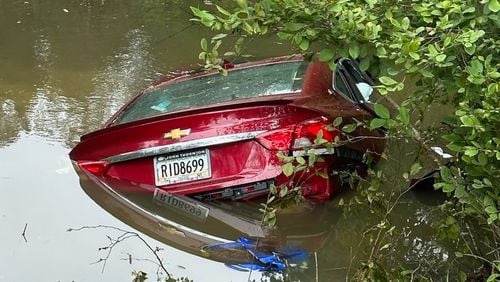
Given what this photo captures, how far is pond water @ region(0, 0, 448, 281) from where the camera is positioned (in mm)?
4352

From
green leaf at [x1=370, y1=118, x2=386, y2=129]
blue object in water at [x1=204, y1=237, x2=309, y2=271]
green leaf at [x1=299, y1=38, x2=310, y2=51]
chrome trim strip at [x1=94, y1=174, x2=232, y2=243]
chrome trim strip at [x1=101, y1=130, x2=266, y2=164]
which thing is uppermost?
green leaf at [x1=299, y1=38, x2=310, y2=51]

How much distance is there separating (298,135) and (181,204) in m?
1.10

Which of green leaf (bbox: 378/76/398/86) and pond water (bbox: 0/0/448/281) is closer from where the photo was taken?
green leaf (bbox: 378/76/398/86)

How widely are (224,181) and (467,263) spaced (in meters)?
1.74

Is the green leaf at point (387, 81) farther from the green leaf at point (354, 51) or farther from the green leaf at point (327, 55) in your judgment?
the green leaf at point (327, 55)

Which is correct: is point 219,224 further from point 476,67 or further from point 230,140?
point 476,67

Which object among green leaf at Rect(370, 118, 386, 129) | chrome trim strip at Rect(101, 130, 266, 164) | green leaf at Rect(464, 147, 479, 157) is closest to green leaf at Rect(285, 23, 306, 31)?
green leaf at Rect(370, 118, 386, 129)

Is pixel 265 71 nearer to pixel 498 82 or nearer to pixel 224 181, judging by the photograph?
pixel 224 181

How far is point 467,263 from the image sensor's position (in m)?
4.15

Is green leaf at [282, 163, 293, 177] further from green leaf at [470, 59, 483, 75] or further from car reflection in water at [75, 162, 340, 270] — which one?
green leaf at [470, 59, 483, 75]

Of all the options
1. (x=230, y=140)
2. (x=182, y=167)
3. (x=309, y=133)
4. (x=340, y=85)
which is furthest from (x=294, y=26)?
(x=340, y=85)

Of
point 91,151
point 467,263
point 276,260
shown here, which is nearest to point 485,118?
point 467,263

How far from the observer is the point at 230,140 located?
4.64 metres

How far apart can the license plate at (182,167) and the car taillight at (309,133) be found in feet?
2.26
